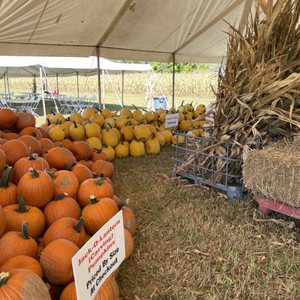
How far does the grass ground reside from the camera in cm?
169

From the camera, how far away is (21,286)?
42.2 inches

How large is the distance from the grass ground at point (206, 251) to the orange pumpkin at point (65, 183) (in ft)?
1.68

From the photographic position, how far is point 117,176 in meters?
3.45

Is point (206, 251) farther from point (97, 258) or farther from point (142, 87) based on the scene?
point (142, 87)

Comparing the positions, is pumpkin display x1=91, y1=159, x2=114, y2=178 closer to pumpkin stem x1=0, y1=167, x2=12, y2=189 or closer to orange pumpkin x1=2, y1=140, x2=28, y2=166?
orange pumpkin x1=2, y1=140, x2=28, y2=166

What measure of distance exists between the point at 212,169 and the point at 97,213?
147 cm

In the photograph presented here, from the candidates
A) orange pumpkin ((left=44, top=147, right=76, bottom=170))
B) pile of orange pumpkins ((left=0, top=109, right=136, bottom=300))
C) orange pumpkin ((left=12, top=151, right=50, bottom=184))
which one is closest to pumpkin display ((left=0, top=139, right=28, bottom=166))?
pile of orange pumpkins ((left=0, top=109, right=136, bottom=300))

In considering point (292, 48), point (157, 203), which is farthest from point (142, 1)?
point (157, 203)

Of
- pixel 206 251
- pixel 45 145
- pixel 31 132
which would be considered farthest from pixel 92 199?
pixel 31 132

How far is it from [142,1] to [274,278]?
3.28 metres

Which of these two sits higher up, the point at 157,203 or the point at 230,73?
the point at 230,73

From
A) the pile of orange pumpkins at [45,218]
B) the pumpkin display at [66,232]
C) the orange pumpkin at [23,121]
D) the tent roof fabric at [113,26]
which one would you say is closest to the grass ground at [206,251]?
the pile of orange pumpkins at [45,218]

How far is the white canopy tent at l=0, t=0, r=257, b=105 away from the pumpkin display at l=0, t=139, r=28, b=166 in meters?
1.60

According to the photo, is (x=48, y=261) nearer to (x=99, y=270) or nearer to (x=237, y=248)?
(x=99, y=270)
